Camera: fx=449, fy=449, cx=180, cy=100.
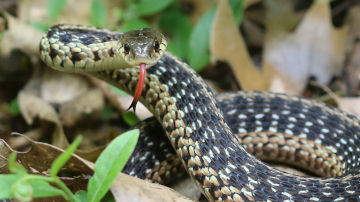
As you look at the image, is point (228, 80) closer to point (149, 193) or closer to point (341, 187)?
point (341, 187)

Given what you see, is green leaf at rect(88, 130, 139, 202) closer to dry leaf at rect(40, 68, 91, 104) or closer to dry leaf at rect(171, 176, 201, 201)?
dry leaf at rect(171, 176, 201, 201)


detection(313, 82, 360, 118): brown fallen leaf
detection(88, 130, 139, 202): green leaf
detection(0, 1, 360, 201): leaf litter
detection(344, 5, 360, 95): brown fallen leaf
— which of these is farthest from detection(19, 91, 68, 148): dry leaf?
detection(344, 5, 360, 95): brown fallen leaf

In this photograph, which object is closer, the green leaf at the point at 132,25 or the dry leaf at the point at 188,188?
the dry leaf at the point at 188,188

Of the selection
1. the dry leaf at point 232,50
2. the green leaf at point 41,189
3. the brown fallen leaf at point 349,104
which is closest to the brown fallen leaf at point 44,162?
the green leaf at point 41,189

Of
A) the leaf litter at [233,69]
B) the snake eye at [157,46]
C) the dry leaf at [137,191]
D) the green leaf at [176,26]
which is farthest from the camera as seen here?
the green leaf at [176,26]

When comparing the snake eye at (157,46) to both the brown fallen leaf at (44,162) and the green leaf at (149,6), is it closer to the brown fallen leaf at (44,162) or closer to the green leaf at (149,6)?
the brown fallen leaf at (44,162)

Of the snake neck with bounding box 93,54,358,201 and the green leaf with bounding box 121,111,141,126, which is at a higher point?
the snake neck with bounding box 93,54,358,201
